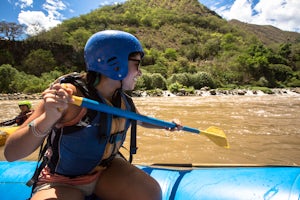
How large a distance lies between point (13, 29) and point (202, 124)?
32.4 metres

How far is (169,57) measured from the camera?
41688 millimetres

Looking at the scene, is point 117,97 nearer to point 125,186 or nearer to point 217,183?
point 125,186

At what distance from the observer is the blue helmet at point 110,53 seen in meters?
1.37

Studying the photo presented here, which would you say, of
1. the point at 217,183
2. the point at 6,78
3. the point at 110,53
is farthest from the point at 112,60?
the point at 6,78

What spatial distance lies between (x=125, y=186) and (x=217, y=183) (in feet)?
2.01

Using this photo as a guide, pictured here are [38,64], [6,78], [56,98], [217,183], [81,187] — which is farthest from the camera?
[38,64]

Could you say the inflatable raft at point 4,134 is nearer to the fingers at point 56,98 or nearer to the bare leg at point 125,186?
the bare leg at point 125,186

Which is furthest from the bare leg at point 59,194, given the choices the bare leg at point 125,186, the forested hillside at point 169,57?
the forested hillside at point 169,57

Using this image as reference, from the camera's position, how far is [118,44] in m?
1.39

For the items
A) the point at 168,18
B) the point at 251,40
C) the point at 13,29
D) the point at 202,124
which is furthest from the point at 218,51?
the point at 202,124

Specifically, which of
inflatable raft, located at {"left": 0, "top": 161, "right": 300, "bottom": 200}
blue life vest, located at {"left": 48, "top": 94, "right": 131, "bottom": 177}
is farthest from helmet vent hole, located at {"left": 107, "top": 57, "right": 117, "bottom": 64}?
inflatable raft, located at {"left": 0, "top": 161, "right": 300, "bottom": 200}

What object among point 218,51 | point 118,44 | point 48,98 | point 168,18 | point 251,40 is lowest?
point 48,98

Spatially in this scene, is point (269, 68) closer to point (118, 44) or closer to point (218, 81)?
point (218, 81)

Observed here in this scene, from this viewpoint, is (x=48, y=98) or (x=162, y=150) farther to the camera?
(x=162, y=150)
